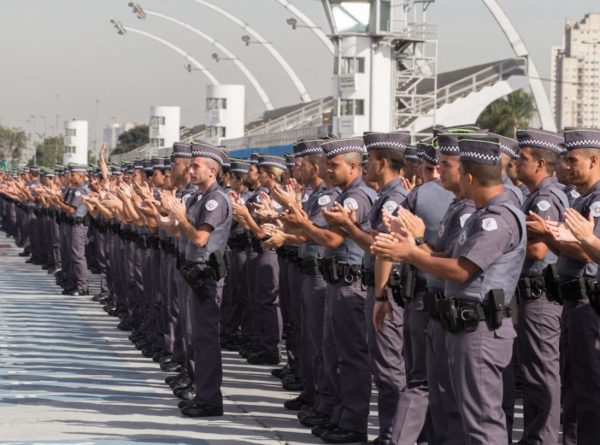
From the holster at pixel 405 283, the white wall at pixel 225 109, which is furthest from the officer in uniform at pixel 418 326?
the white wall at pixel 225 109

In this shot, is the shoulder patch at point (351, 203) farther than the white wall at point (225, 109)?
No

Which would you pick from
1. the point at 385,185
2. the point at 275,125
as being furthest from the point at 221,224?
the point at 275,125

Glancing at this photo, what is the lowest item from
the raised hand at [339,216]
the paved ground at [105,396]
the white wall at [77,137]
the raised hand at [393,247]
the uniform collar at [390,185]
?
the paved ground at [105,396]

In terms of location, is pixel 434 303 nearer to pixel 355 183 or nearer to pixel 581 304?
pixel 581 304

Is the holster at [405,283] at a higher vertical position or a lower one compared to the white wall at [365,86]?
lower

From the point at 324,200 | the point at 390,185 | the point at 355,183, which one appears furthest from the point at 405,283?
the point at 324,200

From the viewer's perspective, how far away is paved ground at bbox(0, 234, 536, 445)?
30.3 feet

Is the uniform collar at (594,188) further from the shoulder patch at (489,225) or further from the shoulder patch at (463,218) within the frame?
the shoulder patch at (489,225)

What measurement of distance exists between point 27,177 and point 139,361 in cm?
2380

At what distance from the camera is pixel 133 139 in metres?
164

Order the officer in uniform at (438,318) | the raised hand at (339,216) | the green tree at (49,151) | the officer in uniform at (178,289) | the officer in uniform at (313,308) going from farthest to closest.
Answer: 1. the green tree at (49,151)
2. the officer in uniform at (178,289)
3. the officer in uniform at (313,308)
4. the raised hand at (339,216)
5. the officer in uniform at (438,318)

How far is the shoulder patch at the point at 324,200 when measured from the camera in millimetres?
9406

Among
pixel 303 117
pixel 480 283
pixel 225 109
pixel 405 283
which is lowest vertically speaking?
pixel 405 283

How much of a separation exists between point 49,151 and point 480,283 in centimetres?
14191
